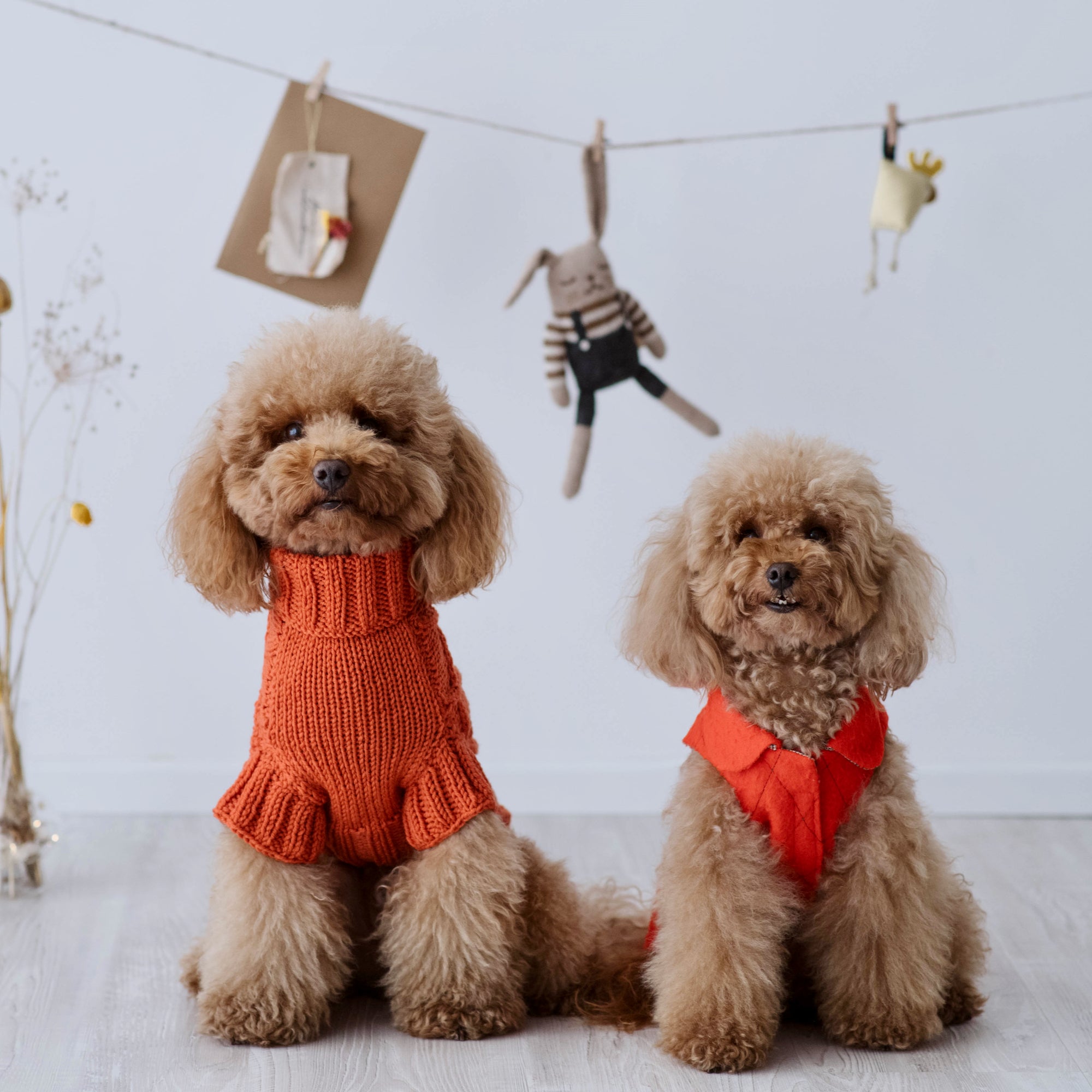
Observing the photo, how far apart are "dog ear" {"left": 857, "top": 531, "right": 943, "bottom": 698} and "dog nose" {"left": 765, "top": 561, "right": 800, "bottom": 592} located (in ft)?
0.48

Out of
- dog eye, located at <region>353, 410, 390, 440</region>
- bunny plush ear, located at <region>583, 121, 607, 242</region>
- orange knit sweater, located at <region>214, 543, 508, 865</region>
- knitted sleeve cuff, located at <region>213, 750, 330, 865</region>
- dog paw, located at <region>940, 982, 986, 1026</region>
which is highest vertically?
bunny plush ear, located at <region>583, 121, 607, 242</region>

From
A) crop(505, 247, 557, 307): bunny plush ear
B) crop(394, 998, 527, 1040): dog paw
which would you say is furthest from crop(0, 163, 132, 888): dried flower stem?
crop(394, 998, 527, 1040): dog paw

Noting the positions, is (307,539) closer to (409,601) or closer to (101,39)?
(409,601)

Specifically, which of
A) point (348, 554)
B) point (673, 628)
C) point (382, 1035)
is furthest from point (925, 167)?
point (382, 1035)

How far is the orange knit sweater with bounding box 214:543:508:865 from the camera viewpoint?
1642 millimetres

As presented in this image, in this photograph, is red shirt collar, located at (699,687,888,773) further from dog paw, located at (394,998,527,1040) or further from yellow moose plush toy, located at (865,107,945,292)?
yellow moose plush toy, located at (865,107,945,292)

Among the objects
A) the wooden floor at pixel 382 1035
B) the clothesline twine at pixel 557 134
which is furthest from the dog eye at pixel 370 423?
the clothesline twine at pixel 557 134

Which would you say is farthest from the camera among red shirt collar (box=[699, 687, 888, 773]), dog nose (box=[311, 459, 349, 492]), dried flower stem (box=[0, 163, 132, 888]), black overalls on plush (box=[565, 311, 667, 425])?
dried flower stem (box=[0, 163, 132, 888])

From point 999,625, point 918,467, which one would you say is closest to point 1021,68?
point 918,467

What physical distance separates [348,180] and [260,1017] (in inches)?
55.4

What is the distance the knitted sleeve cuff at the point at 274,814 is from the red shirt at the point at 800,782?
53 centimetres

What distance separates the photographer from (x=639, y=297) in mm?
2613

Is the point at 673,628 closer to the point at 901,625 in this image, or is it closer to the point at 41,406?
the point at 901,625

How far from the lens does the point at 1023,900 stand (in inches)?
88.7
